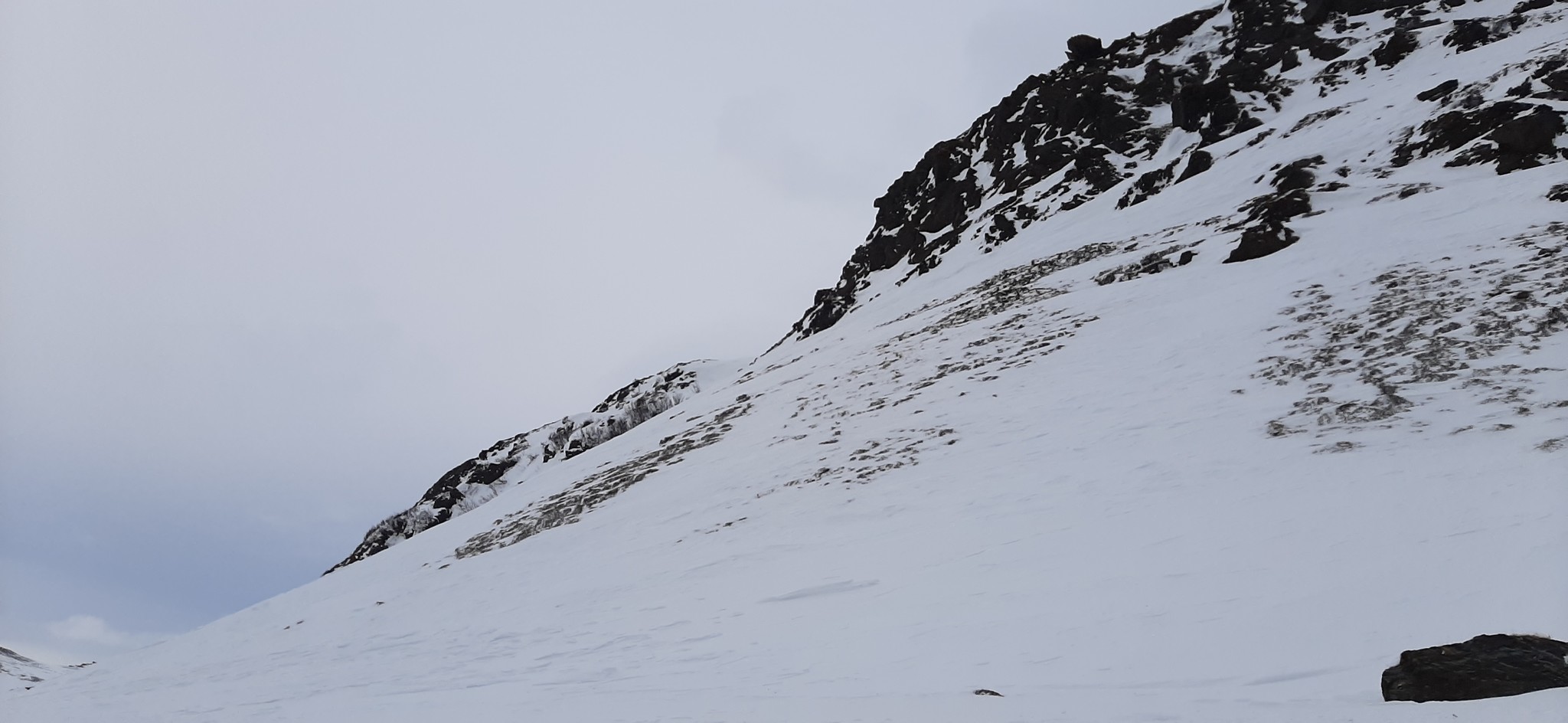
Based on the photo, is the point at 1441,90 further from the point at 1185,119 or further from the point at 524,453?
the point at 524,453

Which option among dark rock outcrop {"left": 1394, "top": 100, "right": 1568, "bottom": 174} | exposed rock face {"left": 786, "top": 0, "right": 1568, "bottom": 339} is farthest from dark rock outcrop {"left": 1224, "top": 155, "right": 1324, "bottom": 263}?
dark rock outcrop {"left": 1394, "top": 100, "right": 1568, "bottom": 174}

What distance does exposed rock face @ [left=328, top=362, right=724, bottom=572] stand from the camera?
49719 millimetres

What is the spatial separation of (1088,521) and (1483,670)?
513 cm

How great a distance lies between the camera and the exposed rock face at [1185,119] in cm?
2150

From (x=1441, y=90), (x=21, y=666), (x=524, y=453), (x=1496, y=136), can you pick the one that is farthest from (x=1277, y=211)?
(x=524, y=453)

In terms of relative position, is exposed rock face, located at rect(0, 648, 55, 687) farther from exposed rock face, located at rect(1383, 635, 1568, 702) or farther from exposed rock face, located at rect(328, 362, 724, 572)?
exposed rock face, located at rect(1383, 635, 1568, 702)

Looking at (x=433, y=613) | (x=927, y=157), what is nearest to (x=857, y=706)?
(x=433, y=613)

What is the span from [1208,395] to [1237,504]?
4281 mm

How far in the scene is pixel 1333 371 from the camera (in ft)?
38.2

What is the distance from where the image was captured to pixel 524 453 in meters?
57.9

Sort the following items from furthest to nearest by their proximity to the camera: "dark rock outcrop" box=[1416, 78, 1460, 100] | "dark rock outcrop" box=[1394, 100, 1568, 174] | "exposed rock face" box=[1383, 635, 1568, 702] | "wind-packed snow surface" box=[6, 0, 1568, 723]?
"dark rock outcrop" box=[1416, 78, 1460, 100] < "dark rock outcrop" box=[1394, 100, 1568, 174] < "wind-packed snow surface" box=[6, 0, 1568, 723] < "exposed rock face" box=[1383, 635, 1568, 702]

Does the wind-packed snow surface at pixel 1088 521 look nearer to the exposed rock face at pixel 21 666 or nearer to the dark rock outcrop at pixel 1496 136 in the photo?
the dark rock outcrop at pixel 1496 136

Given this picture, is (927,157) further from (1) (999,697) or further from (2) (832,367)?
(1) (999,697)

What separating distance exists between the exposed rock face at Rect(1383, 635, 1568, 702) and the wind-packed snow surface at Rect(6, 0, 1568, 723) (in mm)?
135
